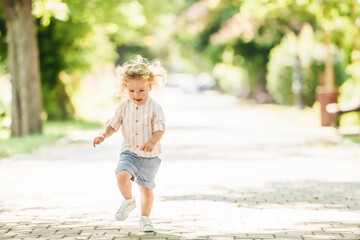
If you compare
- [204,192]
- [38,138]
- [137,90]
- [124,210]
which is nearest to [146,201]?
[124,210]

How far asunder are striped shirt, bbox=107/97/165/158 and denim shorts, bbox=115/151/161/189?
0.06 metres

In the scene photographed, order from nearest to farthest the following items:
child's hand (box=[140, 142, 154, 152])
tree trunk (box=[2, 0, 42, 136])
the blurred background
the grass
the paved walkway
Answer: child's hand (box=[140, 142, 154, 152]) < the paved walkway < the grass < tree trunk (box=[2, 0, 42, 136]) < the blurred background

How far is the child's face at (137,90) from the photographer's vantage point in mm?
6551

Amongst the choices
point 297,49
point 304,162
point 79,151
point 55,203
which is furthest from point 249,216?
point 297,49

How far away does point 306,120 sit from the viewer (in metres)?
25.3

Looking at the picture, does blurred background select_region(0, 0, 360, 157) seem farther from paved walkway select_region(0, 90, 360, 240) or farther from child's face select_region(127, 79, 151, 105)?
child's face select_region(127, 79, 151, 105)

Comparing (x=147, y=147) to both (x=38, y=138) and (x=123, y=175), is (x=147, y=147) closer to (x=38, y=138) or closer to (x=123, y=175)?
(x=123, y=175)

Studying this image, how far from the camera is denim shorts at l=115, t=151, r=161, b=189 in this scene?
21.7ft

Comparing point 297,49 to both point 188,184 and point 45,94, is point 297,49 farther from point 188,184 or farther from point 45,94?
point 188,184

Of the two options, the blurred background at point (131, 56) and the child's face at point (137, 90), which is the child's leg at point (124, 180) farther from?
the blurred background at point (131, 56)

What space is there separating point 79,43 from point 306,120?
→ 339 inches

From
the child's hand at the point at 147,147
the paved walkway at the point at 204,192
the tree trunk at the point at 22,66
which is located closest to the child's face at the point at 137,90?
the child's hand at the point at 147,147

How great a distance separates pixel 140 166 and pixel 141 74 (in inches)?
32.8

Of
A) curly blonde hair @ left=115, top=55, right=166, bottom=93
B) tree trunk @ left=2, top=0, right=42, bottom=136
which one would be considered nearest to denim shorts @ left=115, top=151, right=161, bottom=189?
curly blonde hair @ left=115, top=55, right=166, bottom=93
